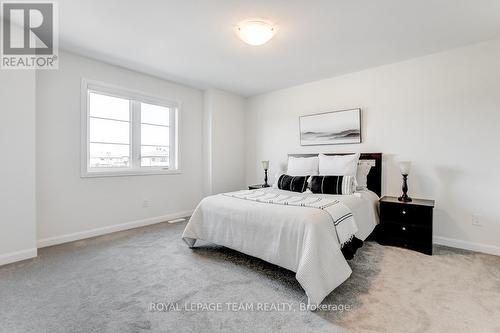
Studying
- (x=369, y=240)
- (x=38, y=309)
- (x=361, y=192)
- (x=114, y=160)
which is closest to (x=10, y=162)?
(x=114, y=160)

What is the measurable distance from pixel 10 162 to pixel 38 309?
5.35 ft

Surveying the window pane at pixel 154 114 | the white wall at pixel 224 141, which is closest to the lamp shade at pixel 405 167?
the white wall at pixel 224 141

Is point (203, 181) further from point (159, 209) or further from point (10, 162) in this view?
point (10, 162)

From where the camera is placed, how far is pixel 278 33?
2.53 m

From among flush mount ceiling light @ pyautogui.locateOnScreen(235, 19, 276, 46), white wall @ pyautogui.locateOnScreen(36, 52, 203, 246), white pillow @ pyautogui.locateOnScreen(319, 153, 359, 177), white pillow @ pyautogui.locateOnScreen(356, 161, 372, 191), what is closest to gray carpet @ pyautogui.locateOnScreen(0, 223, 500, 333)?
white wall @ pyautogui.locateOnScreen(36, 52, 203, 246)

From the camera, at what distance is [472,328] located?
1.48 metres

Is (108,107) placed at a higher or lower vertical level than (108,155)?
higher

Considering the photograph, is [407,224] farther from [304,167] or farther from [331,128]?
[331,128]

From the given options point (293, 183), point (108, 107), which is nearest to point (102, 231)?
point (108, 107)

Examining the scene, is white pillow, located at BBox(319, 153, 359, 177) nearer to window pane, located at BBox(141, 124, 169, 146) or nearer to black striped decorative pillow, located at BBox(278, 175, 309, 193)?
black striped decorative pillow, located at BBox(278, 175, 309, 193)

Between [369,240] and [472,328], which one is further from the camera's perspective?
[369,240]

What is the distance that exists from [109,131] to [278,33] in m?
2.70

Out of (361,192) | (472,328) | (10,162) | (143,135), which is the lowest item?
(472,328)

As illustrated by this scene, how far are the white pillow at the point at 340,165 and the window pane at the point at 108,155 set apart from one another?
9.88 ft
